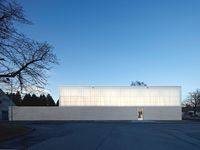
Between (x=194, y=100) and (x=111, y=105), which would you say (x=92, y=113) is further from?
(x=194, y=100)

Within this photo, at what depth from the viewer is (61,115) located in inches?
3509

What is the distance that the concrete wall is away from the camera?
88688 mm

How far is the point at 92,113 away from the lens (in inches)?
3499

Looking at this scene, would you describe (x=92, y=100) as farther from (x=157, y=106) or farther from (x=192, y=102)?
(x=192, y=102)

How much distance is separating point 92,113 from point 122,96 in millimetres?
7654

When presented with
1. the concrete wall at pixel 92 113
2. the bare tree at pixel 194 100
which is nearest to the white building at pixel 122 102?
the concrete wall at pixel 92 113

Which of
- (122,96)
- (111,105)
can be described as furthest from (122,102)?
(111,105)

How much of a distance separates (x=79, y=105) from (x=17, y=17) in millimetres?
64826

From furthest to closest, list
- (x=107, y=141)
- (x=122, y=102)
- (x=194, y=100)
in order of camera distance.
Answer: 1. (x=194, y=100)
2. (x=122, y=102)
3. (x=107, y=141)

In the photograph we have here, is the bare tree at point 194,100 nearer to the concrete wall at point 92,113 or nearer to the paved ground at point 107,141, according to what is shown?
the concrete wall at point 92,113

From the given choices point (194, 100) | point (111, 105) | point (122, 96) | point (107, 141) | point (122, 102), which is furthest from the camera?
point (194, 100)

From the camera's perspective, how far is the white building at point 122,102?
3499 inches

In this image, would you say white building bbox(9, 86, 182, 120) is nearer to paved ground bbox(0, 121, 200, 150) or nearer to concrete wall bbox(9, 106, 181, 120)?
concrete wall bbox(9, 106, 181, 120)

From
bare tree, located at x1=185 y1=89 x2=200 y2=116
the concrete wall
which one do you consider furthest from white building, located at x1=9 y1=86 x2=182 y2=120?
bare tree, located at x1=185 y1=89 x2=200 y2=116
